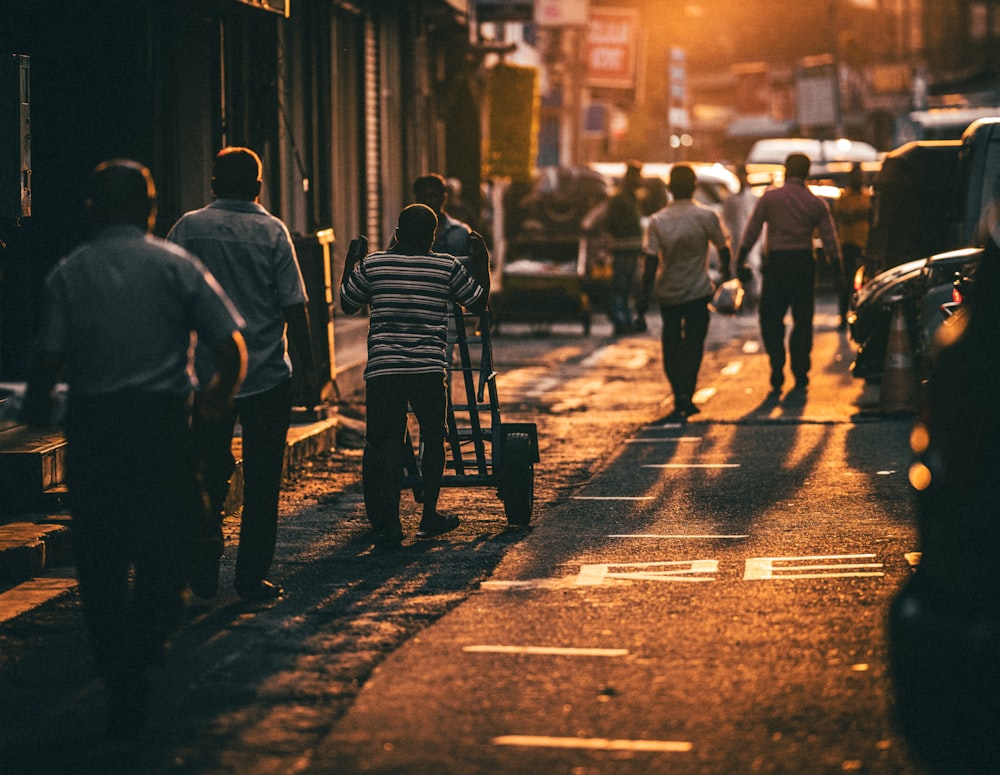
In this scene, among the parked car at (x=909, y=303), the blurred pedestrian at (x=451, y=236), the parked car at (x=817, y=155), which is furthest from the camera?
the parked car at (x=817, y=155)

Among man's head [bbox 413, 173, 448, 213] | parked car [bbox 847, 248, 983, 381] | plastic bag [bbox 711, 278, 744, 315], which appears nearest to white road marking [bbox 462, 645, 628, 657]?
man's head [bbox 413, 173, 448, 213]

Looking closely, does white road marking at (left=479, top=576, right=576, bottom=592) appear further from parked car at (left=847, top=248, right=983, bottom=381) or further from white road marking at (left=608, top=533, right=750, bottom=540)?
parked car at (left=847, top=248, right=983, bottom=381)

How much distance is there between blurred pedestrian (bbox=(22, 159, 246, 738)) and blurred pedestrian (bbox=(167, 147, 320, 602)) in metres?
1.69

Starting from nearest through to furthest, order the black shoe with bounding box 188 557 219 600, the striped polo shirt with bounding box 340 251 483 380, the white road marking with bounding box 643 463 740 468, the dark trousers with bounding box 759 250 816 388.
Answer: the black shoe with bounding box 188 557 219 600 → the striped polo shirt with bounding box 340 251 483 380 → the white road marking with bounding box 643 463 740 468 → the dark trousers with bounding box 759 250 816 388

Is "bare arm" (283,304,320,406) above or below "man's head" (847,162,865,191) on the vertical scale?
below

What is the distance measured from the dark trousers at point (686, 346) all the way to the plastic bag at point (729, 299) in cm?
409

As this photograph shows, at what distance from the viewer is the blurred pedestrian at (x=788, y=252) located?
1477cm

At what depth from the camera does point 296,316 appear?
720 cm

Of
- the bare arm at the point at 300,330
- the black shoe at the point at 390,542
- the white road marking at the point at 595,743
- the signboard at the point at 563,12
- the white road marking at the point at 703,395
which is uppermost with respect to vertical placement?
the signboard at the point at 563,12

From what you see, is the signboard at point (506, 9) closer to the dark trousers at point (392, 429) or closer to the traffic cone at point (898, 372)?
the traffic cone at point (898, 372)

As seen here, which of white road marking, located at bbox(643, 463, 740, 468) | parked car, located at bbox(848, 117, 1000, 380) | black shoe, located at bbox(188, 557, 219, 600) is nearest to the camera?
black shoe, located at bbox(188, 557, 219, 600)

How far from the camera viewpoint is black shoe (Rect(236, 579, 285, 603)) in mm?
7195

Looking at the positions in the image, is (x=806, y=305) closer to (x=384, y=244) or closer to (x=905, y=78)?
(x=384, y=244)

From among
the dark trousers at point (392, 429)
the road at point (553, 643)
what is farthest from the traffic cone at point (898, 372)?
the dark trousers at point (392, 429)
